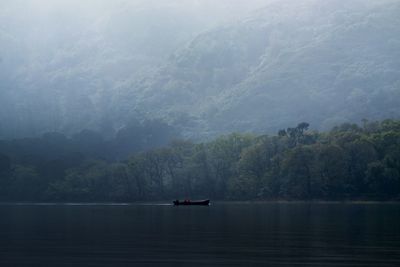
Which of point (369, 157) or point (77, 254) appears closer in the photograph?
point (77, 254)

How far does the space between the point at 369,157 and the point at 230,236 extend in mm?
122571

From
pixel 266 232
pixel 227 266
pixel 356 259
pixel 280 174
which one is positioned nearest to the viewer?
pixel 227 266

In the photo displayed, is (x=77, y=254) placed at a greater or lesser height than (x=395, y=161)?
lesser

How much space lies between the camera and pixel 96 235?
73.3 metres

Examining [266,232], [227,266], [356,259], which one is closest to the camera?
[227,266]

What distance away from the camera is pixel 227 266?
5084 cm

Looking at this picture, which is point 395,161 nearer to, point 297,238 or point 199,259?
point 297,238

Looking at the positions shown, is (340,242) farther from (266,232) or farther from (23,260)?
(23,260)

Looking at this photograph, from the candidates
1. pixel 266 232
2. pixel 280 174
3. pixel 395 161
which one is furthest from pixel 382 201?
pixel 266 232

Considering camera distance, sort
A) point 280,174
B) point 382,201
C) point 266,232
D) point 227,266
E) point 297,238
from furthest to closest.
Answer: point 280,174 → point 382,201 → point 266,232 → point 297,238 → point 227,266

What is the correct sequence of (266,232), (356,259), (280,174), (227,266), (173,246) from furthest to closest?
(280,174), (266,232), (173,246), (356,259), (227,266)

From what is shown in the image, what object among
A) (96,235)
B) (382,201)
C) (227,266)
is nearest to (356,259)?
(227,266)

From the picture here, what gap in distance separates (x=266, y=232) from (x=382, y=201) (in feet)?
357

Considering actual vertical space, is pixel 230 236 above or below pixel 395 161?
below
